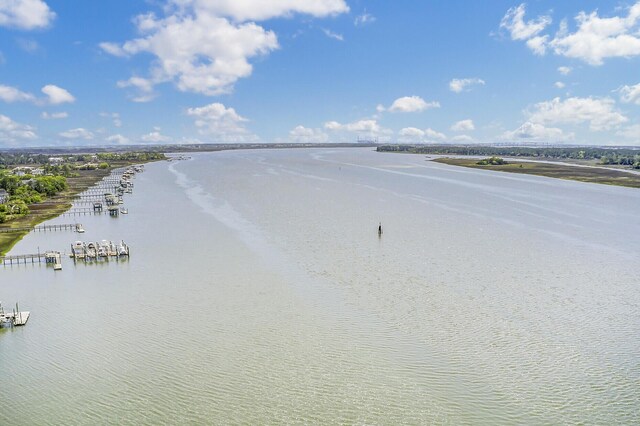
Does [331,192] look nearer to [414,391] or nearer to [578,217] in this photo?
[578,217]

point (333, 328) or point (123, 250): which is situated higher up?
point (123, 250)

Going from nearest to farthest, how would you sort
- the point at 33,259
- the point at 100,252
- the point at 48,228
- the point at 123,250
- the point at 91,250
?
1. the point at 33,259
2. the point at 100,252
3. the point at 123,250
4. the point at 91,250
5. the point at 48,228

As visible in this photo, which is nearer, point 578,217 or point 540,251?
point 540,251

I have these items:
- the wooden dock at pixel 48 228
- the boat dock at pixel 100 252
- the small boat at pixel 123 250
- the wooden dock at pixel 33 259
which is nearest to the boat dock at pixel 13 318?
the wooden dock at pixel 33 259

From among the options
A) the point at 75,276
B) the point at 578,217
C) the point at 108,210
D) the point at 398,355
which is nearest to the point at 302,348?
the point at 398,355

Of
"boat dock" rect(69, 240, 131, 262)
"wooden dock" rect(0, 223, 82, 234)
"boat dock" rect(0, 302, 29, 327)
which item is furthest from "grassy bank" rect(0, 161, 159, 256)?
"boat dock" rect(0, 302, 29, 327)

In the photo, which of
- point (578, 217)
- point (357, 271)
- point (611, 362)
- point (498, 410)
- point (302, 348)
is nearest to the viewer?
point (498, 410)

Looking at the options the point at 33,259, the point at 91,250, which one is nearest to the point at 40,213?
the point at 33,259

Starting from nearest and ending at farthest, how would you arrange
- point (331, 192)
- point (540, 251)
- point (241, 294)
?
1. point (241, 294)
2. point (540, 251)
3. point (331, 192)

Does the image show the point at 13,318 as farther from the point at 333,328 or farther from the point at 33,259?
the point at 333,328
